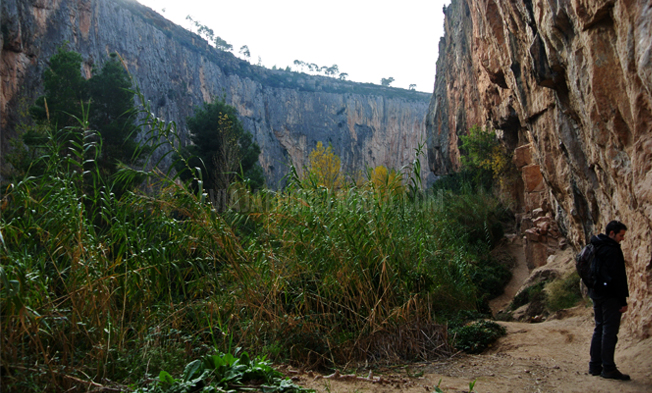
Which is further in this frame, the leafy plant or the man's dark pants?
the man's dark pants

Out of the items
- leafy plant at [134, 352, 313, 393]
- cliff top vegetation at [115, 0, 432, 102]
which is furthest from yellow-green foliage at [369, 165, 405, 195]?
cliff top vegetation at [115, 0, 432, 102]

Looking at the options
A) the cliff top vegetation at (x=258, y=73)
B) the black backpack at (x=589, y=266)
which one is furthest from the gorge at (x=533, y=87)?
the black backpack at (x=589, y=266)

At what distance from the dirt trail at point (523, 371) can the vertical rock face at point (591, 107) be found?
65cm

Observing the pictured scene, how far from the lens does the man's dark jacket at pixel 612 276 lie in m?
3.28

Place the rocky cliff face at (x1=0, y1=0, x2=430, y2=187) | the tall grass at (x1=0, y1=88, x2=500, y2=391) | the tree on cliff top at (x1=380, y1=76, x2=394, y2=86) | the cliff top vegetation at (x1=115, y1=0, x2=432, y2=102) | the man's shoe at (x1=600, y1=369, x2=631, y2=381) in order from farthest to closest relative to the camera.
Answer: the tree on cliff top at (x1=380, y1=76, x2=394, y2=86) → the cliff top vegetation at (x1=115, y1=0, x2=432, y2=102) → the rocky cliff face at (x1=0, y1=0, x2=430, y2=187) → the man's shoe at (x1=600, y1=369, x2=631, y2=381) → the tall grass at (x1=0, y1=88, x2=500, y2=391)

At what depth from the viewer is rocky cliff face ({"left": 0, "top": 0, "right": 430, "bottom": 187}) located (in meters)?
19.7

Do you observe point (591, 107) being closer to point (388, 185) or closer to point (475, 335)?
point (388, 185)

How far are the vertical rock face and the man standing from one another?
68cm

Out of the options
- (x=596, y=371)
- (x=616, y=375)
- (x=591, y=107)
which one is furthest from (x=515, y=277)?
(x=616, y=375)

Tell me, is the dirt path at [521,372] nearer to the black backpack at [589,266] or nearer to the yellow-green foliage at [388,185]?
the black backpack at [589,266]

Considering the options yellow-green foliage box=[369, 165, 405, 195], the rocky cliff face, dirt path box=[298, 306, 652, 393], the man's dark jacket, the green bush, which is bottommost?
the green bush

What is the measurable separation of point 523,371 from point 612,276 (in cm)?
113

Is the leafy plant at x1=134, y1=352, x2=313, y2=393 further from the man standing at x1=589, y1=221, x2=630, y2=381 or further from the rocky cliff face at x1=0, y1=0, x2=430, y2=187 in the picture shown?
the rocky cliff face at x1=0, y1=0, x2=430, y2=187

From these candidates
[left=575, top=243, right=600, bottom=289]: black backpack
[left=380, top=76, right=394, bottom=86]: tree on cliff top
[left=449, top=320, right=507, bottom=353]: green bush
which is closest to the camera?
[left=575, top=243, right=600, bottom=289]: black backpack
